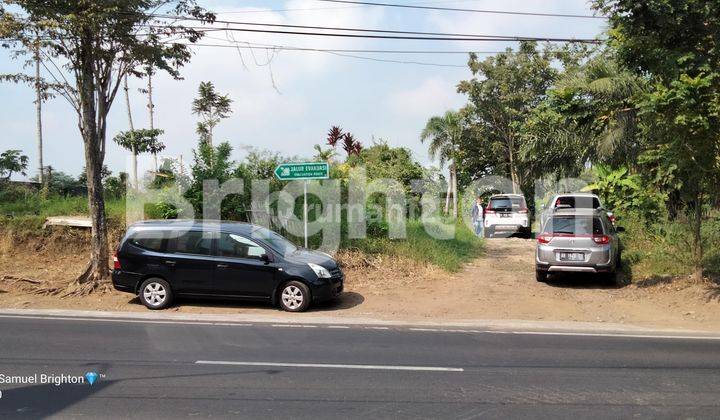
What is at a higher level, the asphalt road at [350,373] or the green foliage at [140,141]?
the green foliage at [140,141]

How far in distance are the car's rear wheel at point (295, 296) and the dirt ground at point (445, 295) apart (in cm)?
49

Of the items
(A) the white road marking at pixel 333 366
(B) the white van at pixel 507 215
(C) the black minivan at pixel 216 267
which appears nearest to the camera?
(A) the white road marking at pixel 333 366

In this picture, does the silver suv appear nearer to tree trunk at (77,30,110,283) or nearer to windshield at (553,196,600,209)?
windshield at (553,196,600,209)

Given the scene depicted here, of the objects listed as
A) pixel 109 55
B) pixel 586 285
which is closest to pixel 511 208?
pixel 586 285

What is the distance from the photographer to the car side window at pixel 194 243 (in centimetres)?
1145

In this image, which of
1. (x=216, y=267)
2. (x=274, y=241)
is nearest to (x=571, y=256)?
(x=274, y=241)

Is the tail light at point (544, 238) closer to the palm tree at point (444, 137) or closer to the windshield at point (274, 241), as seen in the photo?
the windshield at point (274, 241)

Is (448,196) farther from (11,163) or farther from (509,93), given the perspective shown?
(11,163)

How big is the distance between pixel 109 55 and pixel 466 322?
974cm

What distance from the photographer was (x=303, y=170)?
1365 cm

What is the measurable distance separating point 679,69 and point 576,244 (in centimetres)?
450

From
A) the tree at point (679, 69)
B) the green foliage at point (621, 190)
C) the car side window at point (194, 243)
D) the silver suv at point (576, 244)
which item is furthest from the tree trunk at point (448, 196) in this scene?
the car side window at point (194, 243)

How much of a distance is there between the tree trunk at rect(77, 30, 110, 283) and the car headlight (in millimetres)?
5498

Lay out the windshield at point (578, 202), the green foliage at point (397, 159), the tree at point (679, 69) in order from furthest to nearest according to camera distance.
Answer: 1. the green foliage at point (397, 159)
2. the windshield at point (578, 202)
3. the tree at point (679, 69)
